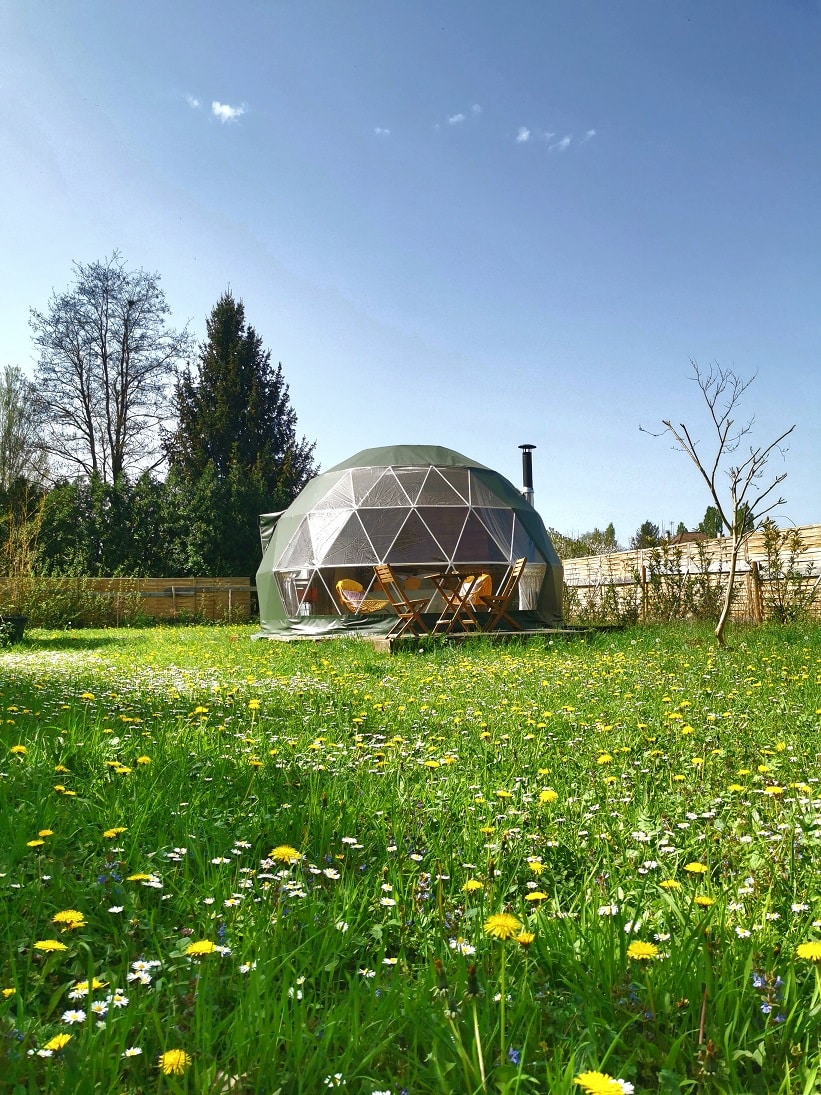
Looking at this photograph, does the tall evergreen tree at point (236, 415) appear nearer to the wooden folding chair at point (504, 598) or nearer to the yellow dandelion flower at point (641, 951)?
the wooden folding chair at point (504, 598)

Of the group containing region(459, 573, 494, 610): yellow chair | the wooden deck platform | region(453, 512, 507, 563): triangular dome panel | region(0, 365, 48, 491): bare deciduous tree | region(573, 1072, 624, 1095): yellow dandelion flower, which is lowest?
the wooden deck platform

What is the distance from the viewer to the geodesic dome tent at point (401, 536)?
13.3 m

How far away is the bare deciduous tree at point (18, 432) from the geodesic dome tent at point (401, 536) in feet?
54.8

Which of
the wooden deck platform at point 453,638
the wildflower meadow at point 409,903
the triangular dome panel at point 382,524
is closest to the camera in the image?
the wildflower meadow at point 409,903

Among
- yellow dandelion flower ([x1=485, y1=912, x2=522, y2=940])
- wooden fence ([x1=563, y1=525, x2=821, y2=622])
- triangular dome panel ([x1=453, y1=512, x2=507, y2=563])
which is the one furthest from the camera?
triangular dome panel ([x1=453, y1=512, x2=507, y2=563])

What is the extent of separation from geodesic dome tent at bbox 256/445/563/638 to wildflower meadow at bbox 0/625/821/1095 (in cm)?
889

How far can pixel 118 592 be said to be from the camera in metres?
19.8

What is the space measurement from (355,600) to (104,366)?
18812 mm

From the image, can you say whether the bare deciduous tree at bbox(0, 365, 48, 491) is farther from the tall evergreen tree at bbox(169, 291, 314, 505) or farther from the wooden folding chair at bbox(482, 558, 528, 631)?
the wooden folding chair at bbox(482, 558, 528, 631)

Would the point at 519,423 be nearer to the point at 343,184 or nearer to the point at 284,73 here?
the point at 343,184

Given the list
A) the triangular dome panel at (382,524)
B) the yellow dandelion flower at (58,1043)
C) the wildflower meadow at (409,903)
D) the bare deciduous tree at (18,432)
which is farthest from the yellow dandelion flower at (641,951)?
the bare deciduous tree at (18,432)

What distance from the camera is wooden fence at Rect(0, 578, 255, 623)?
19.7 meters

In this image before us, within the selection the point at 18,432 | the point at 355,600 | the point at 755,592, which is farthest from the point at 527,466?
the point at 18,432

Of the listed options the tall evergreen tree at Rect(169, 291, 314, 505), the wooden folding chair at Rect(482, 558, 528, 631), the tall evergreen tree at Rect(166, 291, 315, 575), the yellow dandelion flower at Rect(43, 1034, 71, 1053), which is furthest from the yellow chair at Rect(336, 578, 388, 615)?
the tall evergreen tree at Rect(169, 291, 314, 505)
